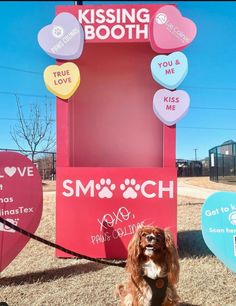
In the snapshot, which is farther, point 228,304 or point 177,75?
point 177,75

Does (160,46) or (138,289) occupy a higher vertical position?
(160,46)

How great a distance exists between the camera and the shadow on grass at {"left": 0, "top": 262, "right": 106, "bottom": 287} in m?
4.81

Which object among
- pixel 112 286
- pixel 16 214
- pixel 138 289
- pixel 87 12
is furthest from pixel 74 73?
pixel 138 289

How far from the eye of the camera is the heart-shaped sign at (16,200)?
492cm

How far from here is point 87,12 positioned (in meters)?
5.77

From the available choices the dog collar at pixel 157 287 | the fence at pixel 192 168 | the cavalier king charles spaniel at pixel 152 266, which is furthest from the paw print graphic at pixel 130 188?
the fence at pixel 192 168

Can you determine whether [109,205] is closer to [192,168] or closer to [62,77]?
[62,77]

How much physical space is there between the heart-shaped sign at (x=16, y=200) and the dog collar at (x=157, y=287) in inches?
77.0

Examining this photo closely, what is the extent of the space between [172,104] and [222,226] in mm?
1630

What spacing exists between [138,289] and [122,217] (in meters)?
2.12

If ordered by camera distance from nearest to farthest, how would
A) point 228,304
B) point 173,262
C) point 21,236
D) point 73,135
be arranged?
point 173,262 < point 228,304 < point 21,236 < point 73,135

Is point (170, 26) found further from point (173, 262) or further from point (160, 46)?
point (173, 262)

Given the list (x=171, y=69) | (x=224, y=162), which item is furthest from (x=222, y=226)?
(x=224, y=162)

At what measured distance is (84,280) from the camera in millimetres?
4797
